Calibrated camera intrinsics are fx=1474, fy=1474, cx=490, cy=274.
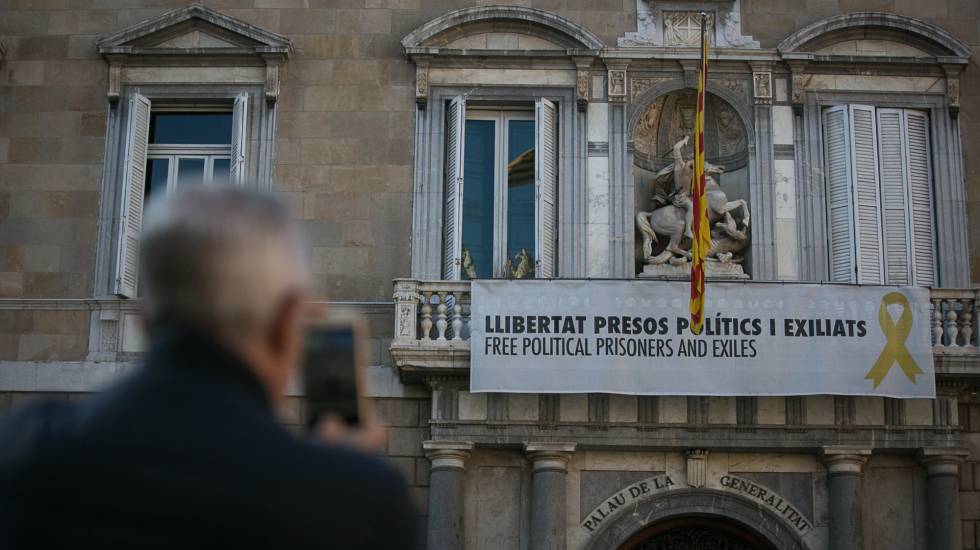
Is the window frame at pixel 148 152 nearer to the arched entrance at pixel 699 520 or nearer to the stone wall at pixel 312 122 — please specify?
the stone wall at pixel 312 122

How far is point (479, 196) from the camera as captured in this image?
704 inches

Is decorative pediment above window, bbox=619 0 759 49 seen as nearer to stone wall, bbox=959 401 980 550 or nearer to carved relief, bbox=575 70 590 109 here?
carved relief, bbox=575 70 590 109

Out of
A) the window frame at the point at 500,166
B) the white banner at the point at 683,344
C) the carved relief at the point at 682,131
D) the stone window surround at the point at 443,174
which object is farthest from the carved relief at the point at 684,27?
the white banner at the point at 683,344

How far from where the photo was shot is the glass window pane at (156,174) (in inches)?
714

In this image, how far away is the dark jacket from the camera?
223cm

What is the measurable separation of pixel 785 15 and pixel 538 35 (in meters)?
3.09

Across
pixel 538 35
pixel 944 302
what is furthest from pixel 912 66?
pixel 538 35

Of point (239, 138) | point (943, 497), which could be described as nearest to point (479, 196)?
point (239, 138)

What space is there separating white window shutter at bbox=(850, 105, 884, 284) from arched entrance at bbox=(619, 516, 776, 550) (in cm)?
327

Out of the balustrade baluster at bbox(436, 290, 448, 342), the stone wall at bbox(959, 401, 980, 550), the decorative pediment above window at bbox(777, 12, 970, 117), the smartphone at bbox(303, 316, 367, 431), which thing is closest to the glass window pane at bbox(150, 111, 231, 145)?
the balustrade baluster at bbox(436, 290, 448, 342)

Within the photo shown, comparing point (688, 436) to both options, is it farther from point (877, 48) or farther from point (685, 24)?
point (877, 48)

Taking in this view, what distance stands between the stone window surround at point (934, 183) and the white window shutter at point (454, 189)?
404 centimetres

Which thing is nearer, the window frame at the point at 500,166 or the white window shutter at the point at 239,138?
the window frame at the point at 500,166

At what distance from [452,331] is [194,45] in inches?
197
